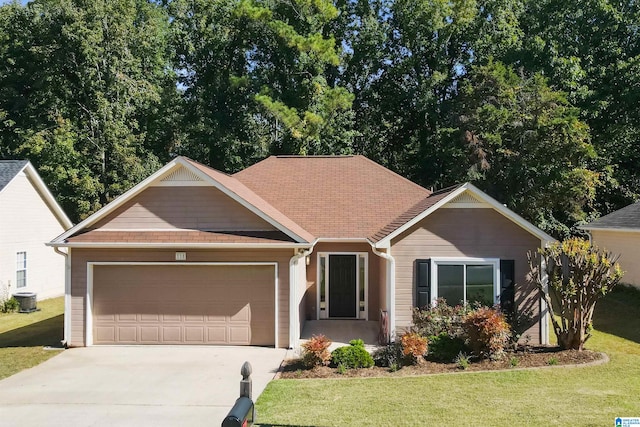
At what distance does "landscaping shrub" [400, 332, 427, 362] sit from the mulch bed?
0.22 meters

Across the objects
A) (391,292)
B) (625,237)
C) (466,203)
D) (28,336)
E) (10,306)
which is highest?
(466,203)

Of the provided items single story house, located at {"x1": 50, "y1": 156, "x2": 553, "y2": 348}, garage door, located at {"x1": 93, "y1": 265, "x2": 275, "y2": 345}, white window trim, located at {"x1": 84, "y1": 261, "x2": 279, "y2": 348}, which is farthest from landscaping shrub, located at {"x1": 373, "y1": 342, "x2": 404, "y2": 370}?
garage door, located at {"x1": 93, "y1": 265, "x2": 275, "y2": 345}

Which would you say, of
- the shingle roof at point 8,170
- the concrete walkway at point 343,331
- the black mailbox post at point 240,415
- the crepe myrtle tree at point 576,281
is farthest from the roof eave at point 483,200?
the shingle roof at point 8,170

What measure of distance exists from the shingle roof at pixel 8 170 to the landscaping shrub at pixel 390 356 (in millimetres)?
16114

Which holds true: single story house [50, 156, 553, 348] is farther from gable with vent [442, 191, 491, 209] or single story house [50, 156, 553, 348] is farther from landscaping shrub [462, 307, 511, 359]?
landscaping shrub [462, 307, 511, 359]

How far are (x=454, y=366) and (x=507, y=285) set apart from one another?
111 inches

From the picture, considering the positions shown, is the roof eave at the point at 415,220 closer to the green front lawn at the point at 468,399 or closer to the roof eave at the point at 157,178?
the roof eave at the point at 157,178

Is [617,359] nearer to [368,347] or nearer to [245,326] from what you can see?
[368,347]

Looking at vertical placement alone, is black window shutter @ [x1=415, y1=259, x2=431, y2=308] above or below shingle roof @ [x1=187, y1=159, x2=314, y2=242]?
below

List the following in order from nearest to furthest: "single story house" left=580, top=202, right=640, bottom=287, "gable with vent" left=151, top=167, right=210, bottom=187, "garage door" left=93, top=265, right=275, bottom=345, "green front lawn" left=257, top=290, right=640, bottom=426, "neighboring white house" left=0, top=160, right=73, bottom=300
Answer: "green front lawn" left=257, top=290, right=640, bottom=426 → "garage door" left=93, top=265, right=275, bottom=345 → "gable with vent" left=151, top=167, right=210, bottom=187 → "single story house" left=580, top=202, right=640, bottom=287 → "neighboring white house" left=0, top=160, right=73, bottom=300

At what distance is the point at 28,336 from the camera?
1384 cm

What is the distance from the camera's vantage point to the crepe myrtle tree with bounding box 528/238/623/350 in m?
10.8

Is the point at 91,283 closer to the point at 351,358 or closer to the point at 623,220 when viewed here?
the point at 351,358

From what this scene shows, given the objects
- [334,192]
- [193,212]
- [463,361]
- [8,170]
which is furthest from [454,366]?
[8,170]
